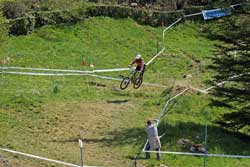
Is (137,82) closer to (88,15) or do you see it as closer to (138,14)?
(88,15)

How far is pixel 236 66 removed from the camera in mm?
24047

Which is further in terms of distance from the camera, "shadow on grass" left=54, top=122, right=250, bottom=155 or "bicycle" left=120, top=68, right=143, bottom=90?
"bicycle" left=120, top=68, right=143, bottom=90

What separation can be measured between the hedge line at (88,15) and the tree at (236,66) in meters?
14.1

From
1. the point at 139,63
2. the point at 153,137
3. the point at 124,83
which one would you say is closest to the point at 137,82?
the point at 124,83

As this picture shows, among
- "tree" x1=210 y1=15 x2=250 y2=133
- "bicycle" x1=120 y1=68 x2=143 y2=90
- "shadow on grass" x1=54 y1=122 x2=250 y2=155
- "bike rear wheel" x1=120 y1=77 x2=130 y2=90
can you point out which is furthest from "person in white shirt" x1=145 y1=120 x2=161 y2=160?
"bike rear wheel" x1=120 y1=77 x2=130 y2=90

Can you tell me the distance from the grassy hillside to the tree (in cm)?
→ 65

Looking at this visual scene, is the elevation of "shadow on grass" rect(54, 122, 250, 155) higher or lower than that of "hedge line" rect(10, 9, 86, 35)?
lower

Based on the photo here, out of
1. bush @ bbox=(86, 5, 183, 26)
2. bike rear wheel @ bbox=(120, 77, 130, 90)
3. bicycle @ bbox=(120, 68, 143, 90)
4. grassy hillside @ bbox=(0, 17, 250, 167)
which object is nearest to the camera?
grassy hillside @ bbox=(0, 17, 250, 167)

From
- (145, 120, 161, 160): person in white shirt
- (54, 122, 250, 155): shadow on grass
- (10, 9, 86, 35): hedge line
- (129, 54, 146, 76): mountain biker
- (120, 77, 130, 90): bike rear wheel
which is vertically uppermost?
(10, 9, 86, 35): hedge line

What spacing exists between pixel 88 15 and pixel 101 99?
39.8ft


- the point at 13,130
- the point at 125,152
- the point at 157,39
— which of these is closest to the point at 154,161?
the point at 125,152

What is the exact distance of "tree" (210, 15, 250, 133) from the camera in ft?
78.5

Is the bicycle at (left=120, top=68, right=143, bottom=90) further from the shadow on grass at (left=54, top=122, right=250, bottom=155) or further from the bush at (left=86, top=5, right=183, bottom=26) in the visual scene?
the bush at (left=86, top=5, right=183, bottom=26)

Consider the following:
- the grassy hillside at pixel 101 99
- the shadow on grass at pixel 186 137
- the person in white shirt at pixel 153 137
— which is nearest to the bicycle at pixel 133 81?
the grassy hillside at pixel 101 99
